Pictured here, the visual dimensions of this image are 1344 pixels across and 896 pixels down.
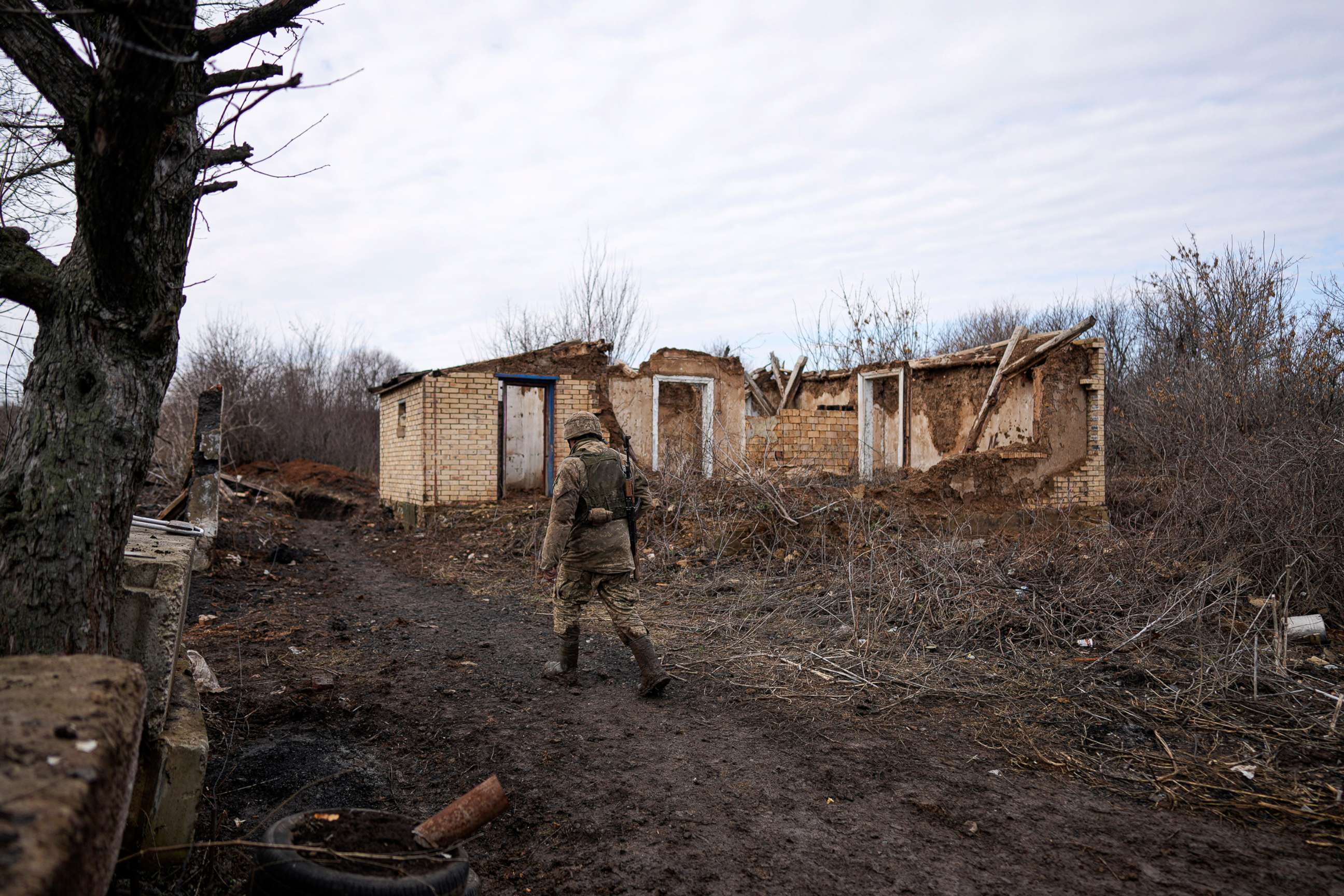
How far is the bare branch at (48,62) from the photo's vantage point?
2.48 m

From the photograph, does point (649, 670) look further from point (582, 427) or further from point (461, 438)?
point (461, 438)

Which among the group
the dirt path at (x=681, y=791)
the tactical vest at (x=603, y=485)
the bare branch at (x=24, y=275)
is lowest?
the dirt path at (x=681, y=791)

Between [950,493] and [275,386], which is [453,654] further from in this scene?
[275,386]

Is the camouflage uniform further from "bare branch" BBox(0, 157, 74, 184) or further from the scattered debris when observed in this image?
the scattered debris

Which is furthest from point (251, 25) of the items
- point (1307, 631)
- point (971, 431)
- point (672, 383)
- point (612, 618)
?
point (672, 383)

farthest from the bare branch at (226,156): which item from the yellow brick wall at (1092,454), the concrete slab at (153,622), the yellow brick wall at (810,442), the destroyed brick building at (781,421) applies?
the yellow brick wall at (1092,454)

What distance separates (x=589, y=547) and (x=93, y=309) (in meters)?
3.39

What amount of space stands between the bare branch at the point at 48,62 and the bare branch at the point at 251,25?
370mm

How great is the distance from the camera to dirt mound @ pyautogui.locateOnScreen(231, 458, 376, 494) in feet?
69.9

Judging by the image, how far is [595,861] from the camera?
303 centimetres

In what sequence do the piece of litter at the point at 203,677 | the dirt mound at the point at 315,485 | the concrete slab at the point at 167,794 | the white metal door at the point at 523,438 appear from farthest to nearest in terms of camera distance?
the dirt mound at the point at 315,485
the white metal door at the point at 523,438
the piece of litter at the point at 203,677
the concrete slab at the point at 167,794

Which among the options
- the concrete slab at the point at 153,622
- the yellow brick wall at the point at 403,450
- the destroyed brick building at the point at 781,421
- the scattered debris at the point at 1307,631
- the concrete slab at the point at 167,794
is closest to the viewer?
the concrete slab at the point at 167,794

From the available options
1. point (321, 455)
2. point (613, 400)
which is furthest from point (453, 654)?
point (321, 455)

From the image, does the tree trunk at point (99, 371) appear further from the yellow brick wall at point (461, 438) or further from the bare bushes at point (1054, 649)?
the yellow brick wall at point (461, 438)
